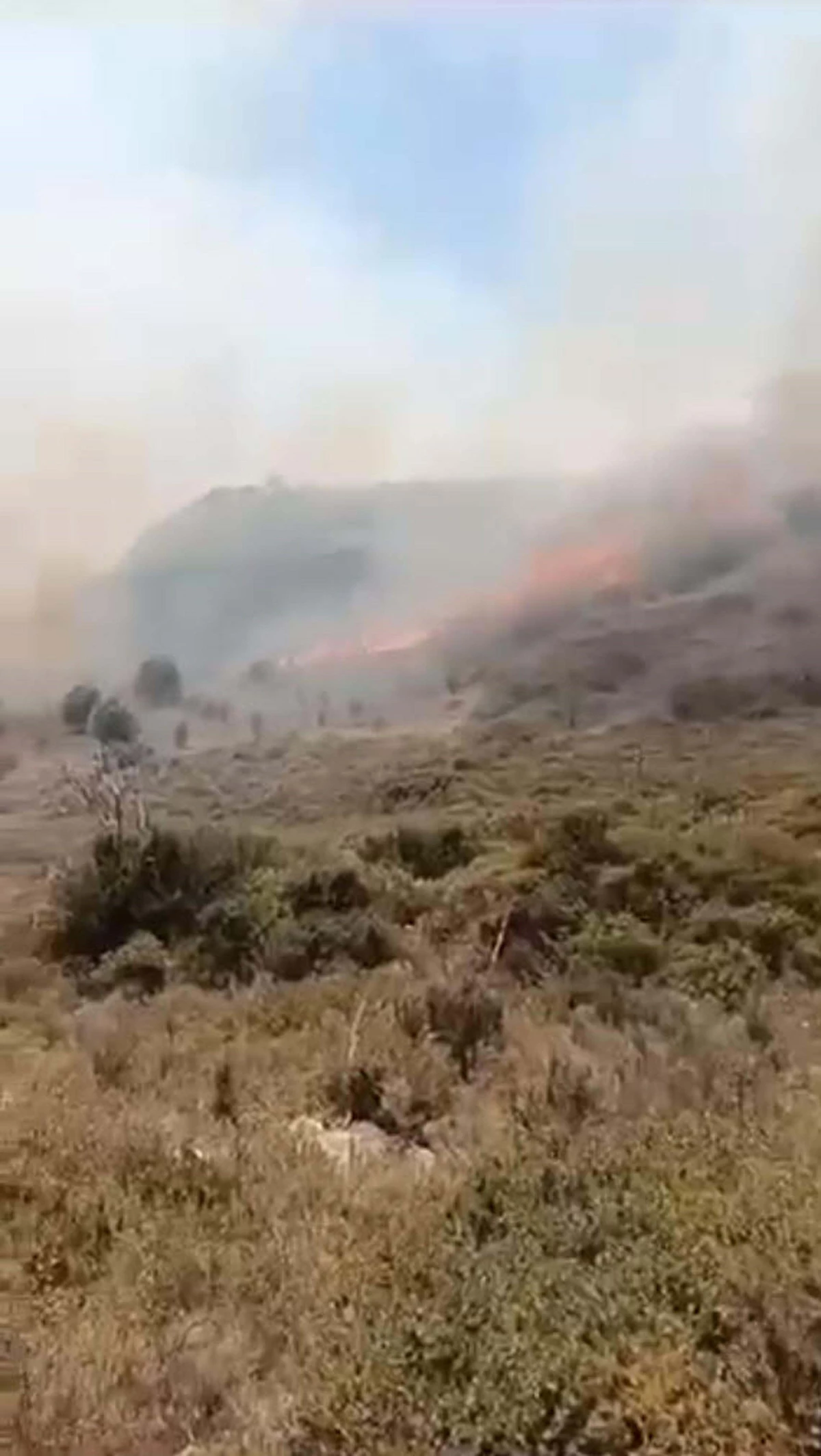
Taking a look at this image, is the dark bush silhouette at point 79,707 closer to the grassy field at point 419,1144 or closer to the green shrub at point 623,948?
the grassy field at point 419,1144

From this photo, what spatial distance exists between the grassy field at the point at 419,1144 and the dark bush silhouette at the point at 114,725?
137 ft

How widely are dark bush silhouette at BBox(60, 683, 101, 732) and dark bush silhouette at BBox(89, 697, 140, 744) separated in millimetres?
572

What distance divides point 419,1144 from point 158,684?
68.0 m

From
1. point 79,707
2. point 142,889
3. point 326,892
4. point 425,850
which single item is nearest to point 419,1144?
point 326,892

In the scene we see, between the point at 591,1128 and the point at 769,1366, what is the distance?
3681 millimetres

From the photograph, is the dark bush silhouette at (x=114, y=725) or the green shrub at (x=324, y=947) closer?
the green shrub at (x=324, y=947)

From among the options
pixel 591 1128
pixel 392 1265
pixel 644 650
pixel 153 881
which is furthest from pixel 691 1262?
pixel 644 650

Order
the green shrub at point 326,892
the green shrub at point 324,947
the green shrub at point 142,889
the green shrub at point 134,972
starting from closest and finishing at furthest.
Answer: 1. the green shrub at point 324,947
2. the green shrub at point 134,972
3. the green shrub at point 326,892
4. the green shrub at point 142,889

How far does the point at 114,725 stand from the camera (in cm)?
6888

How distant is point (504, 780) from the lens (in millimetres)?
45250

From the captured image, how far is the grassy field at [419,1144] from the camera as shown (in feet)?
18.3

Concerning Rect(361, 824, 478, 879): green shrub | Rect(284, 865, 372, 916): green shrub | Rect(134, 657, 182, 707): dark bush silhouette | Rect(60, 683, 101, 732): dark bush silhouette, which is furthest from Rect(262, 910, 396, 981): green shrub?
Rect(134, 657, 182, 707): dark bush silhouette

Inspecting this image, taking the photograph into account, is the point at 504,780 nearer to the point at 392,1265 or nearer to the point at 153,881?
the point at 153,881

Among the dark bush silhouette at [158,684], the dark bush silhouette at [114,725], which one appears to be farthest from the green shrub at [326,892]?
the dark bush silhouette at [158,684]
